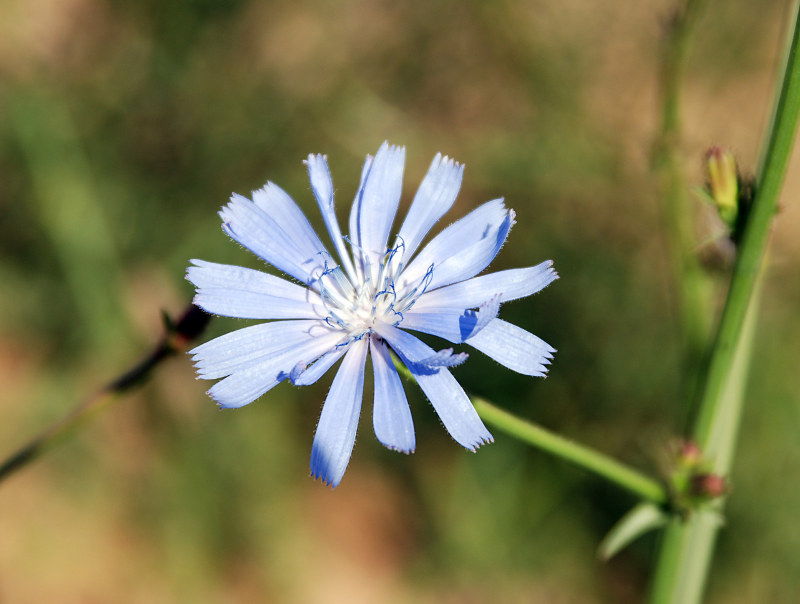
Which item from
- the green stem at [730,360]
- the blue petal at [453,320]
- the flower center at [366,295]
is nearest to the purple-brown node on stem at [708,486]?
the green stem at [730,360]

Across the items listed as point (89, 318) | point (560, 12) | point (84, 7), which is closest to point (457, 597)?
point (89, 318)

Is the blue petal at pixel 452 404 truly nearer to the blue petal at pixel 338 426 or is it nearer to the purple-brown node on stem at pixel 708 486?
the blue petal at pixel 338 426

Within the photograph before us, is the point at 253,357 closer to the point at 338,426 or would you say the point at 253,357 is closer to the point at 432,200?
the point at 338,426

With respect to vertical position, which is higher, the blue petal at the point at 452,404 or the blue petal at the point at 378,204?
the blue petal at the point at 378,204

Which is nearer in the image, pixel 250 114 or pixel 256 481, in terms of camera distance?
pixel 256 481

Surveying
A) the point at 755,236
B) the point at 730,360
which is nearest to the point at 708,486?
the point at 730,360

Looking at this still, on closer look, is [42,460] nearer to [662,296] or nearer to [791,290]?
[662,296]

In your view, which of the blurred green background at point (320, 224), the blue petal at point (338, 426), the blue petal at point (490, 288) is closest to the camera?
the blue petal at point (338, 426)
